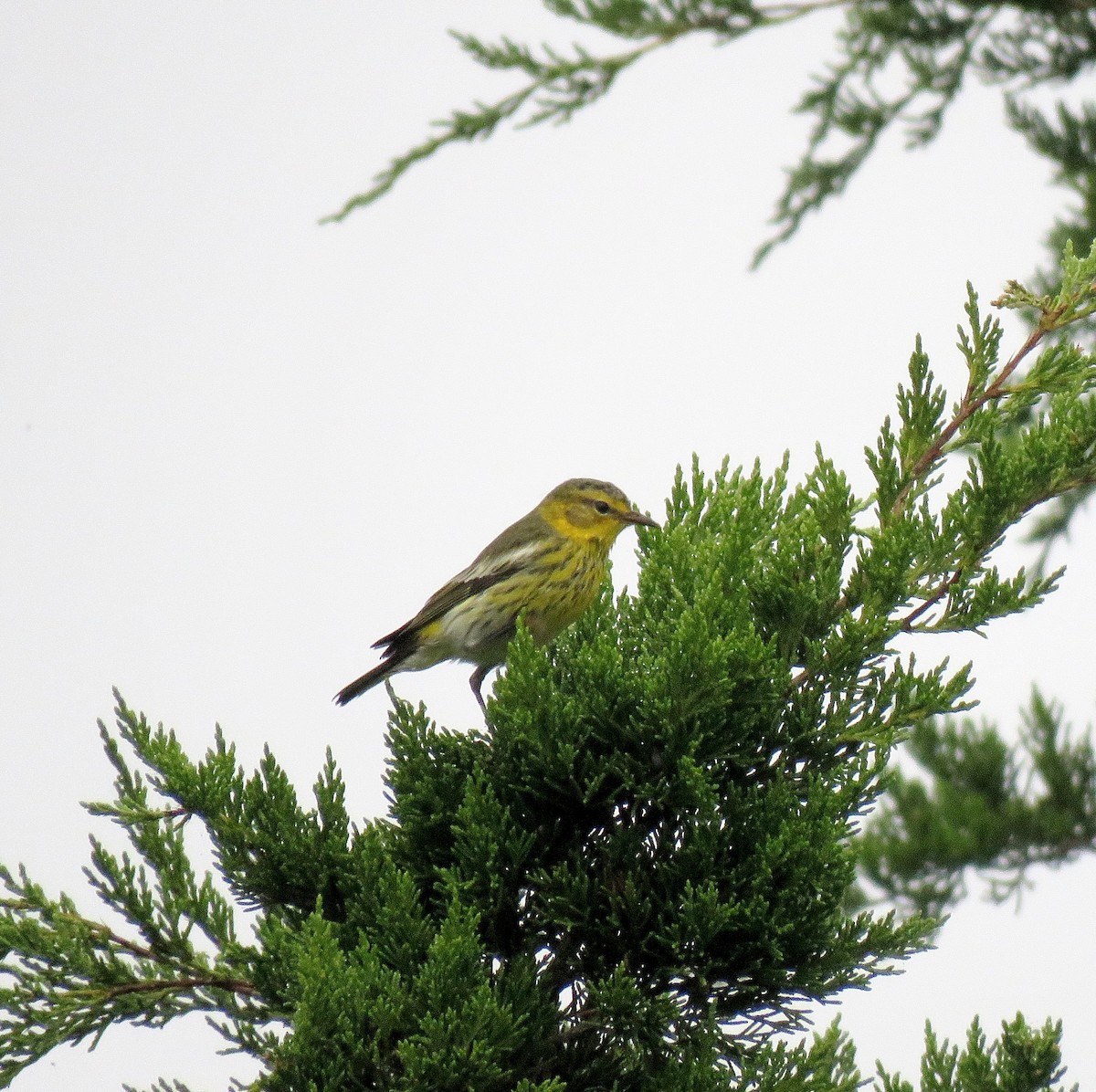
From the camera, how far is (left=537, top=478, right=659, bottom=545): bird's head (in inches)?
258

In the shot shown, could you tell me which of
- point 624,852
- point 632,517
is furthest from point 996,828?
point 624,852

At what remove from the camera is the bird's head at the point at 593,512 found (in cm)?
655

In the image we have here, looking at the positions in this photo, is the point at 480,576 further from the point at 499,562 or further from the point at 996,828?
the point at 996,828

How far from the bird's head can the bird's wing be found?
0.39 feet

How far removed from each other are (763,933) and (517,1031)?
Result: 49 cm

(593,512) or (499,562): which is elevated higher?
(593,512)

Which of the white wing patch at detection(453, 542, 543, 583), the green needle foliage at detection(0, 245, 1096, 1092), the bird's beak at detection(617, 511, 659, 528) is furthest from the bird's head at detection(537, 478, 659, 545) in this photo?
the green needle foliage at detection(0, 245, 1096, 1092)

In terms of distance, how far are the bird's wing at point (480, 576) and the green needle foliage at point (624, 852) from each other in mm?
3005

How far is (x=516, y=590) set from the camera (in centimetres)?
628

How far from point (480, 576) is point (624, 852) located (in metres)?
3.53

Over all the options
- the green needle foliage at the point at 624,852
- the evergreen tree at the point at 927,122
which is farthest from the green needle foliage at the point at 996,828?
the green needle foliage at the point at 624,852

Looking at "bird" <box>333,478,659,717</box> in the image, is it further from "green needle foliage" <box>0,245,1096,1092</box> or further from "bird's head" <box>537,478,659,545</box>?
"green needle foliage" <box>0,245,1096,1092</box>

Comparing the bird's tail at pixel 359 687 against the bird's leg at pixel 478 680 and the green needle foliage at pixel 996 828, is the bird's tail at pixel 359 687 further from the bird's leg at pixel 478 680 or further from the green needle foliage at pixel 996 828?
the green needle foliage at pixel 996 828

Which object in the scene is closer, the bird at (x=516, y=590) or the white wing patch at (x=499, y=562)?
the bird at (x=516, y=590)
